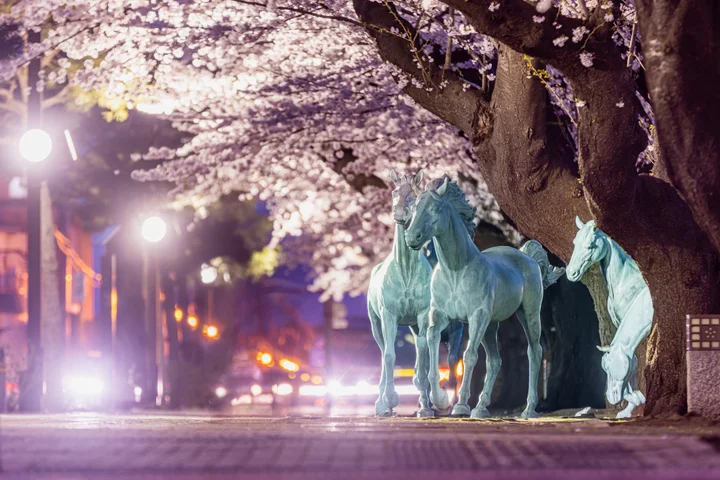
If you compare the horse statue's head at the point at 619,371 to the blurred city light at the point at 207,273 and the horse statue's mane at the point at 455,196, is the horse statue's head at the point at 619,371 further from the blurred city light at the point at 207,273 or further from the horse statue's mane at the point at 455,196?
the blurred city light at the point at 207,273

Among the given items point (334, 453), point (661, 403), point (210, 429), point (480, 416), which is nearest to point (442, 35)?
point (480, 416)

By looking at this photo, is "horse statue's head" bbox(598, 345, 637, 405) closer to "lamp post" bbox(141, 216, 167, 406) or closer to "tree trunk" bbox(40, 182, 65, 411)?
"tree trunk" bbox(40, 182, 65, 411)

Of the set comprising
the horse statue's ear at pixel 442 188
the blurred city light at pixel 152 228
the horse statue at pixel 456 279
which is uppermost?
the blurred city light at pixel 152 228

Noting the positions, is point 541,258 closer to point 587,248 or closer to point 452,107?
point 452,107

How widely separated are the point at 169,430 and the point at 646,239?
5.95m

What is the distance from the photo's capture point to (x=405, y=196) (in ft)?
54.5

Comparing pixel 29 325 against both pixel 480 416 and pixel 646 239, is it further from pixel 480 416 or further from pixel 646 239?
pixel 646 239

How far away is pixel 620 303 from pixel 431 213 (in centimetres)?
233

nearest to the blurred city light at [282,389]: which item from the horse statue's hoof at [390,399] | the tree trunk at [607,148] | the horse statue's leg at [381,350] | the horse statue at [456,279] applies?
the tree trunk at [607,148]

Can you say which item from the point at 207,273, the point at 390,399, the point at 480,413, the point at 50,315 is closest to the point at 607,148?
the point at 480,413

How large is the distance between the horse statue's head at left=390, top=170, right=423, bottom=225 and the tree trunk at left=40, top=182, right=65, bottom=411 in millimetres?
9636

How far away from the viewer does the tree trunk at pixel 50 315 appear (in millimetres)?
24312

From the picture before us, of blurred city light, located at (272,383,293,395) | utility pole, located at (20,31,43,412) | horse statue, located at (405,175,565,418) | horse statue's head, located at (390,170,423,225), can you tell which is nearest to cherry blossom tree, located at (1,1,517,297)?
utility pole, located at (20,31,43,412)

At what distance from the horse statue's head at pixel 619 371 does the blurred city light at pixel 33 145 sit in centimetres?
1163
